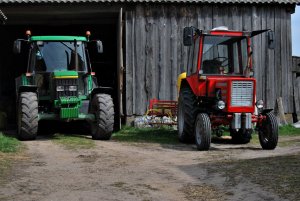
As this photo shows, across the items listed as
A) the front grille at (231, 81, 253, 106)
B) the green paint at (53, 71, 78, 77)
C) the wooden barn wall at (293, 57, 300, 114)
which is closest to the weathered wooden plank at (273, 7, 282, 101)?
the wooden barn wall at (293, 57, 300, 114)

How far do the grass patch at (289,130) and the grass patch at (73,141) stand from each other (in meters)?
5.82

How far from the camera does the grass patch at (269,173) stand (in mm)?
6117

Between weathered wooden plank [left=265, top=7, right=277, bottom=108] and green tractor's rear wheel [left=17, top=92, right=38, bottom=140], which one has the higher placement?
weathered wooden plank [left=265, top=7, right=277, bottom=108]

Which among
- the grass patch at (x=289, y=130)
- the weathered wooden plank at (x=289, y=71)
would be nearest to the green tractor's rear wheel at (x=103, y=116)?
the grass patch at (x=289, y=130)

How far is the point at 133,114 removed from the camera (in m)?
15.5

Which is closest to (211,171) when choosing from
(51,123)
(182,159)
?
(182,159)

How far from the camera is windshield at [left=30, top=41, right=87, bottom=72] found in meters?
13.2

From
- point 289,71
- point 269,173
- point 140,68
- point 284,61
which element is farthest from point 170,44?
point 269,173

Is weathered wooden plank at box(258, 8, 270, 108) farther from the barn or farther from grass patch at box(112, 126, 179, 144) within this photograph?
grass patch at box(112, 126, 179, 144)

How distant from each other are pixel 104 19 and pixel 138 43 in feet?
8.72

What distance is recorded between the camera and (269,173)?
7.00m

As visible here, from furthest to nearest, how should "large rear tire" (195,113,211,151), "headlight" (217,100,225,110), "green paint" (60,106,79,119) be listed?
"green paint" (60,106,79,119) < "headlight" (217,100,225,110) < "large rear tire" (195,113,211,151)

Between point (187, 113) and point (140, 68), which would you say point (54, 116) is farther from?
point (140, 68)

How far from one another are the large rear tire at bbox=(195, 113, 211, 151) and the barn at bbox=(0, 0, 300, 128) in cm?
511
